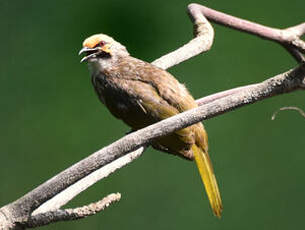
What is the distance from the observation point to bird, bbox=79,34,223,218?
8.11 ft

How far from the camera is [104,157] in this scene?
1594mm

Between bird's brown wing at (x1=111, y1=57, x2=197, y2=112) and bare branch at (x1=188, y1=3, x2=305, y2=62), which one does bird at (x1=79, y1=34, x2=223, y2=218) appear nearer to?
bird's brown wing at (x1=111, y1=57, x2=197, y2=112)

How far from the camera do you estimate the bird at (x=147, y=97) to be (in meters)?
2.47

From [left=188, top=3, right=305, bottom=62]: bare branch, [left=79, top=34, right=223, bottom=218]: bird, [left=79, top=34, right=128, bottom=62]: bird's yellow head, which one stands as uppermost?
[left=79, top=34, right=128, bottom=62]: bird's yellow head

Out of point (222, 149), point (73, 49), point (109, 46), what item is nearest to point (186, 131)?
point (109, 46)

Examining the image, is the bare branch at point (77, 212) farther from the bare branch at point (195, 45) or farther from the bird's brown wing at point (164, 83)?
the bare branch at point (195, 45)

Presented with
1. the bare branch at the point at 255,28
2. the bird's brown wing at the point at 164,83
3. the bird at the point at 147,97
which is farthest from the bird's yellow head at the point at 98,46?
the bare branch at the point at 255,28

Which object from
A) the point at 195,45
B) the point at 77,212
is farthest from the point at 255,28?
the point at 77,212

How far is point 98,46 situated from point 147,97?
323mm

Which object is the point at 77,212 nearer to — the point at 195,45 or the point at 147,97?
the point at 147,97

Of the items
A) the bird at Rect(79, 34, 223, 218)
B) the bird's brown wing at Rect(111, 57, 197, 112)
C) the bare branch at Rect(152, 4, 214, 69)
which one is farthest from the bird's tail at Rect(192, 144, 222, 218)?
the bare branch at Rect(152, 4, 214, 69)

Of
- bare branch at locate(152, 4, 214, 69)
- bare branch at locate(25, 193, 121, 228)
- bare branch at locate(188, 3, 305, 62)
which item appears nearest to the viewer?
bare branch at locate(25, 193, 121, 228)

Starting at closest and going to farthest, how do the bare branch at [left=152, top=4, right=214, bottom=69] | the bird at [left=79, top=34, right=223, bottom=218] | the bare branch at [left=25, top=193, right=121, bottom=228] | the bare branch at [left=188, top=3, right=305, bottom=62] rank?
the bare branch at [left=25, top=193, right=121, bottom=228]
the bare branch at [left=188, top=3, right=305, bottom=62]
the bird at [left=79, top=34, right=223, bottom=218]
the bare branch at [left=152, top=4, right=214, bottom=69]

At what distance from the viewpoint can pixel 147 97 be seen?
2.57 m
